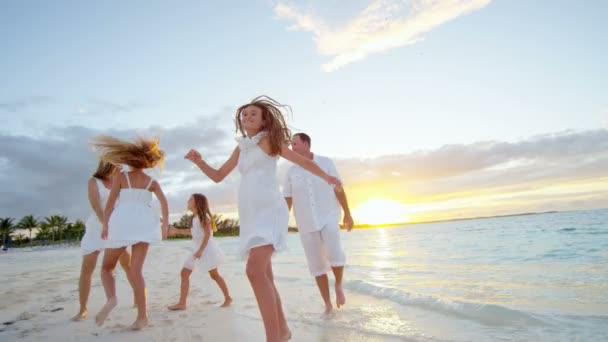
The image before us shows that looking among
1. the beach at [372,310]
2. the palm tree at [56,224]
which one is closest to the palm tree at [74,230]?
the palm tree at [56,224]

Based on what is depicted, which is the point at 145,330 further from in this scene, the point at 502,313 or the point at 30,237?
the point at 30,237

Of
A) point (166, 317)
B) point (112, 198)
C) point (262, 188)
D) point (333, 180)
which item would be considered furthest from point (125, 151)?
point (333, 180)

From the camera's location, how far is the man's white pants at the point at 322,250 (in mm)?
4855

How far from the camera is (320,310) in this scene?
512 cm

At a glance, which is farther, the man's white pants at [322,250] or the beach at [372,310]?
the man's white pants at [322,250]

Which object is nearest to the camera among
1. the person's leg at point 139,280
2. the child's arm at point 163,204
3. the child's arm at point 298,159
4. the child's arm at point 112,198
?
the child's arm at point 298,159

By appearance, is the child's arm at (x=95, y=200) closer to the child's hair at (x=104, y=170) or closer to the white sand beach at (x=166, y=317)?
the child's hair at (x=104, y=170)

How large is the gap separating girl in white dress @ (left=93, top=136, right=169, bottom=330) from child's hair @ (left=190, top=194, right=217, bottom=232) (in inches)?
47.3

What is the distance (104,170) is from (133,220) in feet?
3.84

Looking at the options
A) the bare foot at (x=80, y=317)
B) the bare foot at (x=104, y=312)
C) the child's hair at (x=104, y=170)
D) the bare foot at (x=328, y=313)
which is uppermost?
the child's hair at (x=104, y=170)

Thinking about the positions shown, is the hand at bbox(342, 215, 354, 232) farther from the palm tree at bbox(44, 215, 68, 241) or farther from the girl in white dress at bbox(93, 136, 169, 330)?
the palm tree at bbox(44, 215, 68, 241)

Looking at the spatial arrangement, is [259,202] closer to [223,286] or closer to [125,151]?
[125,151]

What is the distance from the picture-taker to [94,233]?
187 inches

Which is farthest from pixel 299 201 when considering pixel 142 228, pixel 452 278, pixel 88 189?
pixel 452 278
